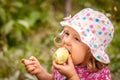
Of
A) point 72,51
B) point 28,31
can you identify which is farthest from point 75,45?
point 28,31

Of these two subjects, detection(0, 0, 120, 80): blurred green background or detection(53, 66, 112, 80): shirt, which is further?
detection(0, 0, 120, 80): blurred green background

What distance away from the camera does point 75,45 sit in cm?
280

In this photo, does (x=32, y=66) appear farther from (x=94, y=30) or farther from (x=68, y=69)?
(x=94, y=30)

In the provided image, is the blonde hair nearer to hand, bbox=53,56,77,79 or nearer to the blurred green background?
hand, bbox=53,56,77,79

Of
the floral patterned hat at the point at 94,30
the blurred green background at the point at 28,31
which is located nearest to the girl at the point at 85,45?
the floral patterned hat at the point at 94,30

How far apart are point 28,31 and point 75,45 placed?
3700mm

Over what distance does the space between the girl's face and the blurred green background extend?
1.65 metres

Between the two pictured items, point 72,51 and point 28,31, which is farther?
point 28,31

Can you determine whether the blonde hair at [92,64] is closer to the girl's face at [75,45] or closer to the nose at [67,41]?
the girl's face at [75,45]

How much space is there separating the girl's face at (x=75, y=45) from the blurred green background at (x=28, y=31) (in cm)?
165

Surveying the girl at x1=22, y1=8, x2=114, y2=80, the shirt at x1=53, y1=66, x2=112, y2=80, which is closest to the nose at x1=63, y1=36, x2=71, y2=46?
the girl at x1=22, y1=8, x2=114, y2=80

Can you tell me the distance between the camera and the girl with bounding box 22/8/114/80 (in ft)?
9.14

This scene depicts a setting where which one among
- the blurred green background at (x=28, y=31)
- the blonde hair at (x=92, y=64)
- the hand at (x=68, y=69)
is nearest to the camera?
the hand at (x=68, y=69)

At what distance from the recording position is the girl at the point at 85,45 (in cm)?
279
